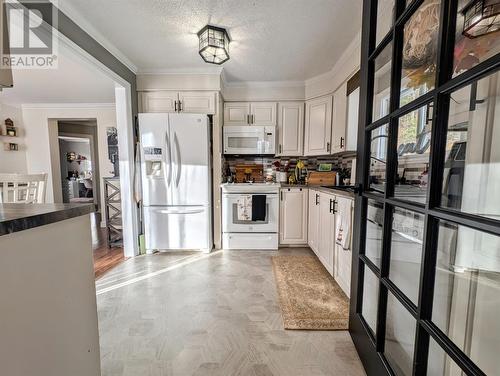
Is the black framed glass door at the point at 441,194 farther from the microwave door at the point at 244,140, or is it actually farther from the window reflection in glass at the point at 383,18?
the microwave door at the point at 244,140

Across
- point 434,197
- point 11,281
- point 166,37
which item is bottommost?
point 11,281

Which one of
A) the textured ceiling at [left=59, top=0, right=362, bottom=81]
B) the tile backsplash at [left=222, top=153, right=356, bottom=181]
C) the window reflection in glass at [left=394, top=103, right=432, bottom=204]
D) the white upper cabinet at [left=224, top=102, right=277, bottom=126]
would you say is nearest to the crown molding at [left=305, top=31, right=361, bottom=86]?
the textured ceiling at [left=59, top=0, right=362, bottom=81]

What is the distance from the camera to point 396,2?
0.92 metres

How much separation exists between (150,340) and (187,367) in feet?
1.20

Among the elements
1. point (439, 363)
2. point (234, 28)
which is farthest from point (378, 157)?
point (234, 28)

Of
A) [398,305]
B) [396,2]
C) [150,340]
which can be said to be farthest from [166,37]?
[398,305]

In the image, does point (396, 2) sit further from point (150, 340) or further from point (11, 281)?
point (150, 340)

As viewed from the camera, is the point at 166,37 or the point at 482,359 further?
the point at 166,37

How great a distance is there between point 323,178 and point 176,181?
1970 mm

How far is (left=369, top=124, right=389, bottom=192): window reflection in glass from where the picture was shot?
3.76ft

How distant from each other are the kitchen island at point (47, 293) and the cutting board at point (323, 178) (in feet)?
8.79

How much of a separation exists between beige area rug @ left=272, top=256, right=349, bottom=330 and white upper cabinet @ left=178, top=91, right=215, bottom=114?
2.15m

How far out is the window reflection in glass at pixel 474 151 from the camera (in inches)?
23.0

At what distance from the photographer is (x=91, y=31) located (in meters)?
2.01
